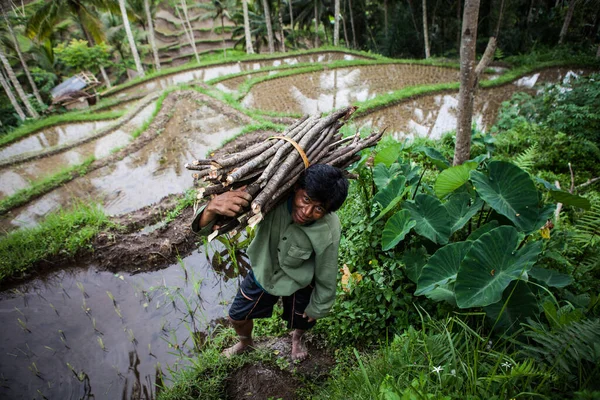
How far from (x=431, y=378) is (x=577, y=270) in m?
1.65

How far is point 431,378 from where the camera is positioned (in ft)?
5.55

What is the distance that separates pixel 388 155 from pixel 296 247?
1.74 meters

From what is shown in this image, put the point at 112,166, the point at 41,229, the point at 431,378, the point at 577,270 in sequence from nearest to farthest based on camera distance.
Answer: the point at 431,378
the point at 577,270
the point at 41,229
the point at 112,166

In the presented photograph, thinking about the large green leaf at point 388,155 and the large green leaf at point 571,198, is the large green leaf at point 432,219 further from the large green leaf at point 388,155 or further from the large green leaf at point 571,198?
the large green leaf at point 388,155

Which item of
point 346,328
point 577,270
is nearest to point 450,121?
point 577,270

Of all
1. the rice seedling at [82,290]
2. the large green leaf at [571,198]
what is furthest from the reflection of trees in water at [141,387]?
the large green leaf at [571,198]

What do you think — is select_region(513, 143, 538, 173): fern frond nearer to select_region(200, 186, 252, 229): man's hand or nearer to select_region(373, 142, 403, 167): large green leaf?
select_region(373, 142, 403, 167): large green leaf

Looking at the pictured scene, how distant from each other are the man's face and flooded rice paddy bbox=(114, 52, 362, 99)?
45.1 ft

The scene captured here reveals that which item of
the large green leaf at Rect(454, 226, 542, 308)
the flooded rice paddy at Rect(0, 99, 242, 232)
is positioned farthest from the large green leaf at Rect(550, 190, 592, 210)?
the flooded rice paddy at Rect(0, 99, 242, 232)

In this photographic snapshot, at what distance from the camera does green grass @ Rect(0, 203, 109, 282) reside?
14.3ft

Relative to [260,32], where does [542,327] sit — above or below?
below

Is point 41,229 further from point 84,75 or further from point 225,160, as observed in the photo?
→ point 84,75

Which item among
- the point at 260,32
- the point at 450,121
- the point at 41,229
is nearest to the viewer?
the point at 41,229

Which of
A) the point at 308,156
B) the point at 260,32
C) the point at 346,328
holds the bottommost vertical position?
the point at 346,328
